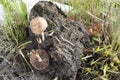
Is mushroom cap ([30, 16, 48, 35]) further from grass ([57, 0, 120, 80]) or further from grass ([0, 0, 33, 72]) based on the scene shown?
grass ([57, 0, 120, 80])

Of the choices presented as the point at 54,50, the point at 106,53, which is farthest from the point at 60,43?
the point at 106,53

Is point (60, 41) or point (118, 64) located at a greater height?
point (60, 41)

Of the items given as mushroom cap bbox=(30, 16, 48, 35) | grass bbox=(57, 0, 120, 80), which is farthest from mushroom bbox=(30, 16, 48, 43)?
grass bbox=(57, 0, 120, 80)

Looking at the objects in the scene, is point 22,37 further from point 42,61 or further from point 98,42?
point 98,42

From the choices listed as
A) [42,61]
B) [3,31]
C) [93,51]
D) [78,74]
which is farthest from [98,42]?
[3,31]

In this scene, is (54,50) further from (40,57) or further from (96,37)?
(96,37)

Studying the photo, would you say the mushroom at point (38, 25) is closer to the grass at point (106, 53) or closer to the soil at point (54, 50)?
the soil at point (54, 50)
